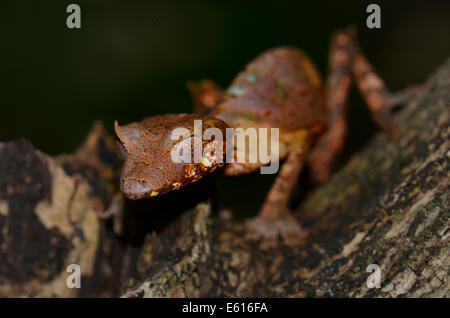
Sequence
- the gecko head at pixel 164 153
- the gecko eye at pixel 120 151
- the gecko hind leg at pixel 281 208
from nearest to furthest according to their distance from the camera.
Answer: the gecko head at pixel 164 153 < the gecko eye at pixel 120 151 < the gecko hind leg at pixel 281 208

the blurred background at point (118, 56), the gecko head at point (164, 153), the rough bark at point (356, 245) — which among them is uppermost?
the blurred background at point (118, 56)

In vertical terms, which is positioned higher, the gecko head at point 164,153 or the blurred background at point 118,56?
the blurred background at point 118,56

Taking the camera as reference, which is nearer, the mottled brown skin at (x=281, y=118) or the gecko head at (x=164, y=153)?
the gecko head at (x=164, y=153)

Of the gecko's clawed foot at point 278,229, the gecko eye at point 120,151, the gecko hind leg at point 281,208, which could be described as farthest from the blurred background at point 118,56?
the gecko eye at point 120,151

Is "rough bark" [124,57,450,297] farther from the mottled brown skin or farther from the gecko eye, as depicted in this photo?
the gecko eye

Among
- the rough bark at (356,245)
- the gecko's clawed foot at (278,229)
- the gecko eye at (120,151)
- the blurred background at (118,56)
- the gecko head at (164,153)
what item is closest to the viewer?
the rough bark at (356,245)

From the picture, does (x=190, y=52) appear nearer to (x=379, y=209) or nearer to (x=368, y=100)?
(x=368, y=100)

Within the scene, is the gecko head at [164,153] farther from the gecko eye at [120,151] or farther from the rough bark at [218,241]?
the rough bark at [218,241]

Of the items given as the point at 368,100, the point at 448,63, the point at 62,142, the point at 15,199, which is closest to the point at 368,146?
the point at 368,100
